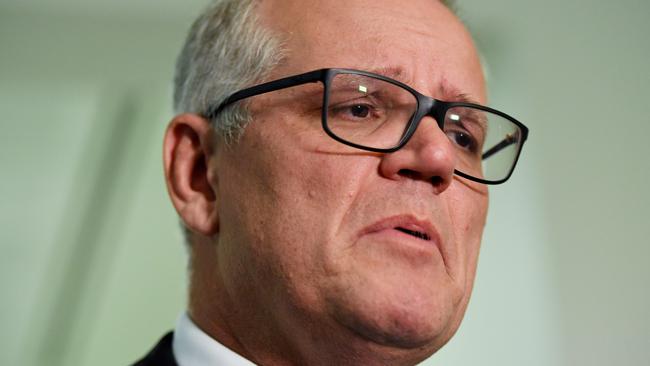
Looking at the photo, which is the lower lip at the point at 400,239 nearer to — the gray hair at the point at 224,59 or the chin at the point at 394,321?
the chin at the point at 394,321

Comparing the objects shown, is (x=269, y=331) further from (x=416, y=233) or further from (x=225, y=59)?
(x=225, y=59)

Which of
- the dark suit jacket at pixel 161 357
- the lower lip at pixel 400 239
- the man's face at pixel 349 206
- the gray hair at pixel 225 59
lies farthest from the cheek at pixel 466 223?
the dark suit jacket at pixel 161 357

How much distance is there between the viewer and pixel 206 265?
118cm

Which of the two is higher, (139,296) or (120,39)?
(120,39)

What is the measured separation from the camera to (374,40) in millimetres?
1035

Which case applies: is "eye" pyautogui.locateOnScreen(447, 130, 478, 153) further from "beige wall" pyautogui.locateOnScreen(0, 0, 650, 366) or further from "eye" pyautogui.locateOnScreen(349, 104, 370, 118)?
"beige wall" pyautogui.locateOnScreen(0, 0, 650, 366)

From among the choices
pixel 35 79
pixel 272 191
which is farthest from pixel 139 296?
pixel 272 191

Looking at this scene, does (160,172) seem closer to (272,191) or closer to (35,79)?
(35,79)

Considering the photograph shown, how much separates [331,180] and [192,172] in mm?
372

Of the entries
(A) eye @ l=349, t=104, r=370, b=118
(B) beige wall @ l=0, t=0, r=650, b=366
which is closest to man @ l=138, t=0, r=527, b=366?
(A) eye @ l=349, t=104, r=370, b=118

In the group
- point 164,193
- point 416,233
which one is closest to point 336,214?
point 416,233

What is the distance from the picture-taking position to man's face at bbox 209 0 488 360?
888 millimetres

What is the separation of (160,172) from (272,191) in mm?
1584

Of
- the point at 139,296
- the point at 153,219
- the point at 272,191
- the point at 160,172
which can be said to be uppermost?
the point at 272,191
